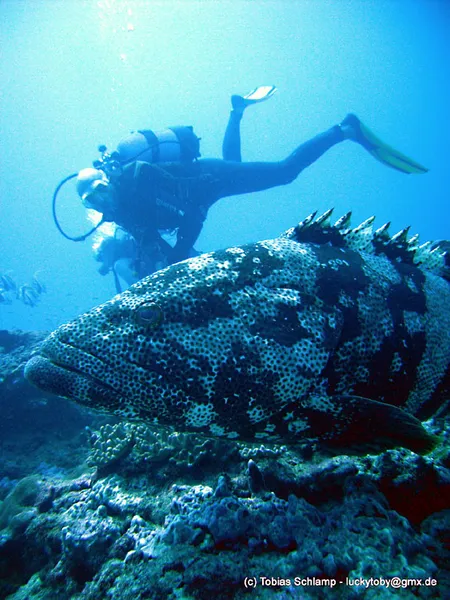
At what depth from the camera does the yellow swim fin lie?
11617 millimetres

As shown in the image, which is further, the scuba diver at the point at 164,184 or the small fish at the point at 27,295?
the small fish at the point at 27,295

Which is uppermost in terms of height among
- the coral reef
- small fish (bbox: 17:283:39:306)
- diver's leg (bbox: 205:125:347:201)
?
small fish (bbox: 17:283:39:306)

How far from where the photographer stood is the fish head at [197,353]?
204 cm

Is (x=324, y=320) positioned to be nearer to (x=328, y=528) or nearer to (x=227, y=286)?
(x=227, y=286)

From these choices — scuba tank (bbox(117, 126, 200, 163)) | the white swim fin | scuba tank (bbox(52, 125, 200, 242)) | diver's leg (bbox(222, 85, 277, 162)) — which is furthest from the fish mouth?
the white swim fin

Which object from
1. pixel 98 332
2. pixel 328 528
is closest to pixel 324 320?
pixel 328 528

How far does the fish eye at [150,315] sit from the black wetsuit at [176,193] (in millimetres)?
5789

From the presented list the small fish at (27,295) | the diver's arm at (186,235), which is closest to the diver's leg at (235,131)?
the diver's arm at (186,235)

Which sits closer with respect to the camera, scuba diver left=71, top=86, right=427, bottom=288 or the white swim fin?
scuba diver left=71, top=86, right=427, bottom=288

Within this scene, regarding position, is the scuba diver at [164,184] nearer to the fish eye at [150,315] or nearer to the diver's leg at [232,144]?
the diver's leg at [232,144]

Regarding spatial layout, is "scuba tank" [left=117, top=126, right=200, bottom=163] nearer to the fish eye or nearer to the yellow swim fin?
the yellow swim fin

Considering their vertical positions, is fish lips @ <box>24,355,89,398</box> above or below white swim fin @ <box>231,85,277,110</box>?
below

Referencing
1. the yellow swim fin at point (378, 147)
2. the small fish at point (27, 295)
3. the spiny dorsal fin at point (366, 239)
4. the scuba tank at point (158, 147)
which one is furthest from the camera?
the small fish at point (27, 295)

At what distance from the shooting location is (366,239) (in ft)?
10.1
